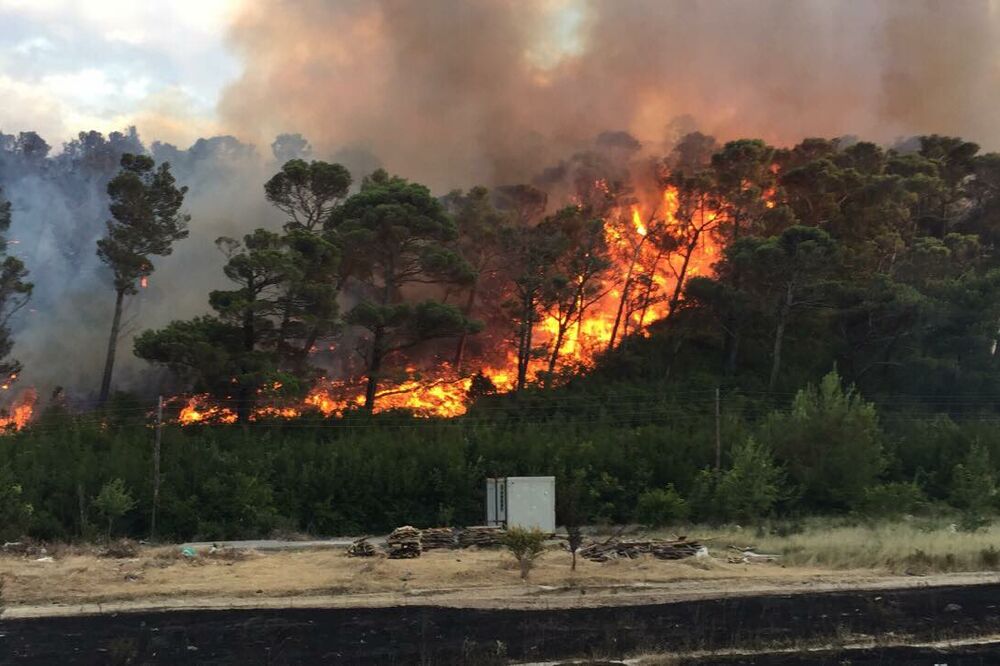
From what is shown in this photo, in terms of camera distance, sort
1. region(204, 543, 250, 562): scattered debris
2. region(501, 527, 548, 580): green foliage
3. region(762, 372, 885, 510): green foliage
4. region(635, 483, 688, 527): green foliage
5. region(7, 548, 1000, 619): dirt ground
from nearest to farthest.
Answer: region(7, 548, 1000, 619): dirt ground, region(501, 527, 548, 580): green foliage, region(204, 543, 250, 562): scattered debris, region(635, 483, 688, 527): green foliage, region(762, 372, 885, 510): green foliage

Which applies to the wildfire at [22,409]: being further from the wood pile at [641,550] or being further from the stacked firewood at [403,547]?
the wood pile at [641,550]

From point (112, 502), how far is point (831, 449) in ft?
83.8

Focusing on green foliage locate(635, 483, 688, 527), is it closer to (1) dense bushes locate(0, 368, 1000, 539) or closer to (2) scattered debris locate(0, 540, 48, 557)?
(1) dense bushes locate(0, 368, 1000, 539)

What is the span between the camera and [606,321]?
61531 mm

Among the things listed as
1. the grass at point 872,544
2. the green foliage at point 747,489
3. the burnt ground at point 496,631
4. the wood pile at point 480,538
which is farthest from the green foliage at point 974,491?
the wood pile at point 480,538

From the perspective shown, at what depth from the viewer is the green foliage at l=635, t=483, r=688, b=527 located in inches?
1117

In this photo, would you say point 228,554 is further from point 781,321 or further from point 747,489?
point 781,321

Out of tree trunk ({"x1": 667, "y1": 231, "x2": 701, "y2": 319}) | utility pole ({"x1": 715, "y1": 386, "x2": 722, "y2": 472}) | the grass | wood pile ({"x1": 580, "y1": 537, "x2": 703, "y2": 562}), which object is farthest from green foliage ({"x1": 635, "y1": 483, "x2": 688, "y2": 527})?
tree trunk ({"x1": 667, "y1": 231, "x2": 701, "y2": 319})

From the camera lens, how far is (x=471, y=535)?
967 inches

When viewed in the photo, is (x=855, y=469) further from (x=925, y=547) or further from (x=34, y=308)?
(x=34, y=308)

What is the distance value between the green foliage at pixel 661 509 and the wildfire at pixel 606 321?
50.1 feet

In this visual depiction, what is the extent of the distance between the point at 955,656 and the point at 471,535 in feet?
50.3

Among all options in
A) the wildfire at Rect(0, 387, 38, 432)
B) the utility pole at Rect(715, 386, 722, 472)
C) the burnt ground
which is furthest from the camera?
the wildfire at Rect(0, 387, 38, 432)

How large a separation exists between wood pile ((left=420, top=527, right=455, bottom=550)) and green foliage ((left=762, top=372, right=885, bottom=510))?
1409cm
